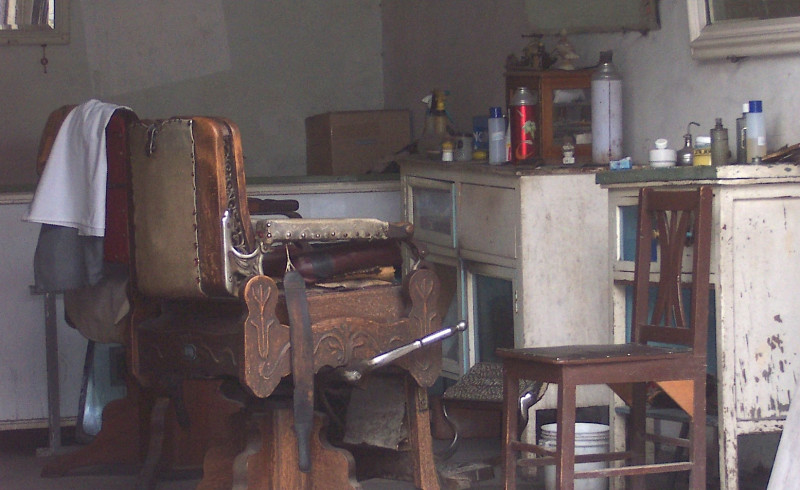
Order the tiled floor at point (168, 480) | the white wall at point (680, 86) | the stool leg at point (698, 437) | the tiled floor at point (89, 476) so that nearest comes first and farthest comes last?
the stool leg at point (698, 437) < the white wall at point (680, 86) < the tiled floor at point (168, 480) < the tiled floor at point (89, 476)

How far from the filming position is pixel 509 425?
3008 mm

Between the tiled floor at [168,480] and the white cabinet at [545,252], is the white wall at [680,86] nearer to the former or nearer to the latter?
the white cabinet at [545,252]

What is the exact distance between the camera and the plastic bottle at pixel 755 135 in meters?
3.13

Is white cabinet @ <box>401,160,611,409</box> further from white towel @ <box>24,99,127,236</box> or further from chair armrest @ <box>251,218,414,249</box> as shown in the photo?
white towel @ <box>24,99,127,236</box>

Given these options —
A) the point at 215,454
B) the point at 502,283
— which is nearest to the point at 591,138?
the point at 502,283

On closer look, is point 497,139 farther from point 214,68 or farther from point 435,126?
point 214,68

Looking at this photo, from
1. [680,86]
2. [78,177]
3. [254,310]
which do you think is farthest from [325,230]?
[680,86]

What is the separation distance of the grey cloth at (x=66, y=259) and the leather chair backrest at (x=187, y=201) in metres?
0.46

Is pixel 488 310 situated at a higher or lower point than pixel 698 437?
higher

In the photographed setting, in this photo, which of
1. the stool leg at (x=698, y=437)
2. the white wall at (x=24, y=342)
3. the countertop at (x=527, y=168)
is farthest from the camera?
the white wall at (x=24, y=342)

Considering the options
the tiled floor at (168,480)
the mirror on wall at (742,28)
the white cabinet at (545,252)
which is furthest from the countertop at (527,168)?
the tiled floor at (168,480)

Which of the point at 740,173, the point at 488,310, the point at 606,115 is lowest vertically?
the point at 488,310

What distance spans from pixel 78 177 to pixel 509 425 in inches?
59.5

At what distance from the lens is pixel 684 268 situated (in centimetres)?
309
